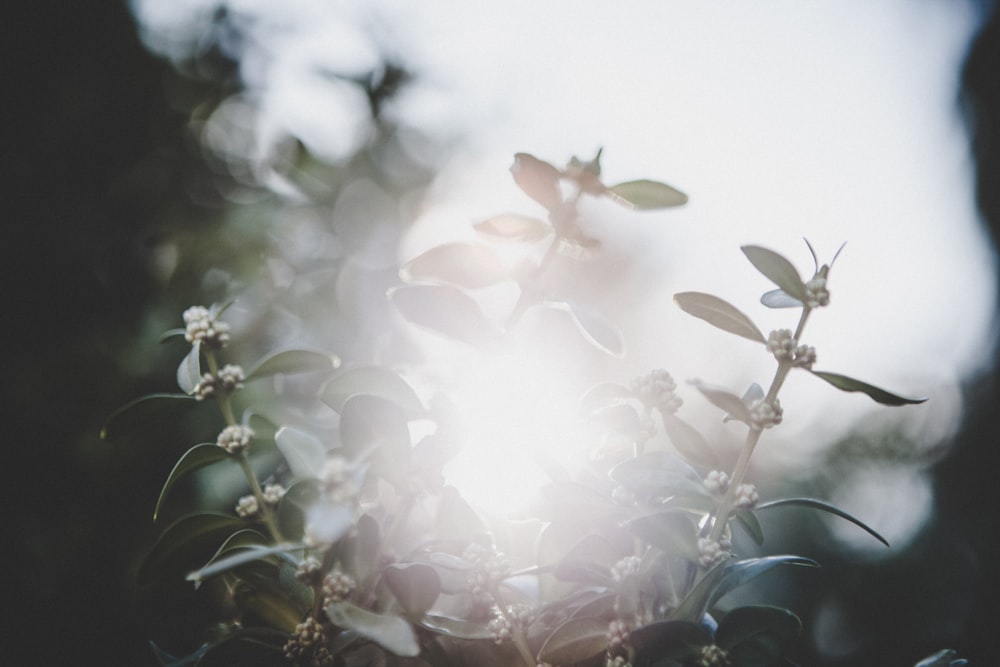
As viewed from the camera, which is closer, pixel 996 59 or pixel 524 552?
pixel 524 552

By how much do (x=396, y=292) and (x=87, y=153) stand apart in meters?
1.29

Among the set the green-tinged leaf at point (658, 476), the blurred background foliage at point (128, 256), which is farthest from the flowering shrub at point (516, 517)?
the blurred background foliage at point (128, 256)

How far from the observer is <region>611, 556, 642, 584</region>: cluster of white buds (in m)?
0.55

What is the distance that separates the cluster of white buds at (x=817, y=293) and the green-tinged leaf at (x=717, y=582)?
8.6 inches

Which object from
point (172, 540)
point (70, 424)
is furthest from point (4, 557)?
point (172, 540)

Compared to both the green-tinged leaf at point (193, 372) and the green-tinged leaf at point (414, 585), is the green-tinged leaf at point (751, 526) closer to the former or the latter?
the green-tinged leaf at point (414, 585)

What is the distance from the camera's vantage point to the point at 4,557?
3.88 feet

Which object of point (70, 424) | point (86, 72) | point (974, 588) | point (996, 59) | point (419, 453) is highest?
point (996, 59)

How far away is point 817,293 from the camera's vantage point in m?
0.55

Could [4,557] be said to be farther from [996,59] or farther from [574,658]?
[996,59]

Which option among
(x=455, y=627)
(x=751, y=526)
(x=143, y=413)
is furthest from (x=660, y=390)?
(x=143, y=413)

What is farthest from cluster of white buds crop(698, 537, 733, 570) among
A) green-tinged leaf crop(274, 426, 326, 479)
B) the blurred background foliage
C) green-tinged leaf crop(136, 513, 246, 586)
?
the blurred background foliage

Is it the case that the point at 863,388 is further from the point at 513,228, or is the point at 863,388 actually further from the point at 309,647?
the point at 309,647

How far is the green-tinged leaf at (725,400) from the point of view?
1.67 feet
